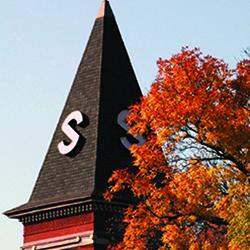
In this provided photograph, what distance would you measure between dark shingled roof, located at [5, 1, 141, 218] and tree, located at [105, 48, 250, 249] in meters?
8.47

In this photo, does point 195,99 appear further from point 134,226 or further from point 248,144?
point 134,226

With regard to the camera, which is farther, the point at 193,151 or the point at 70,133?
the point at 70,133

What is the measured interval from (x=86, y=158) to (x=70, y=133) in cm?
170

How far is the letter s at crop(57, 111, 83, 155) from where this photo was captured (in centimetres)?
4256

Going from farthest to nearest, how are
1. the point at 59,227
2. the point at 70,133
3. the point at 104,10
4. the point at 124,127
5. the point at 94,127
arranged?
the point at 104,10 → the point at 124,127 → the point at 70,133 → the point at 94,127 → the point at 59,227

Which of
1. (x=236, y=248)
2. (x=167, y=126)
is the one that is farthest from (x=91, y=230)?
(x=236, y=248)

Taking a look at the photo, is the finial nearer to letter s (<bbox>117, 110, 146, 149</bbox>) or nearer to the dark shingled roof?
the dark shingled roof

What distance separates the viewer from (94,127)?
139ft

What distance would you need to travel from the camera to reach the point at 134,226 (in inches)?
1257

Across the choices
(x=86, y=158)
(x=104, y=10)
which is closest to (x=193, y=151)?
(x=86, y=158)

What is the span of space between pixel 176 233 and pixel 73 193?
35.2ft

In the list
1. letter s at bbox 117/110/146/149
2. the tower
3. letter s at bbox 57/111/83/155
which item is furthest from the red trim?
letter s at bbox 117/110/146/149

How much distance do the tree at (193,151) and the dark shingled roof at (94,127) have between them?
847 centimetres

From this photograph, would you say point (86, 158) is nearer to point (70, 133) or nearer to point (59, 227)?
Answer: point (70, 133)
